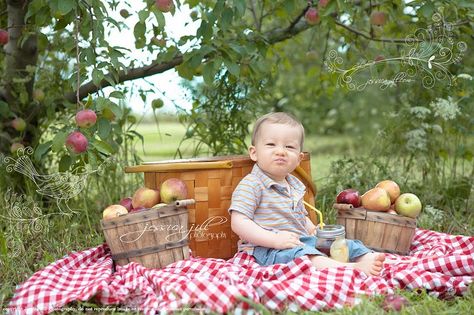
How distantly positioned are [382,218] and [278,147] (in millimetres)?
601

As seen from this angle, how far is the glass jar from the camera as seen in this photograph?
107 inches

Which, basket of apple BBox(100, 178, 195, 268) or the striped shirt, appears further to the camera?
the striped shirt

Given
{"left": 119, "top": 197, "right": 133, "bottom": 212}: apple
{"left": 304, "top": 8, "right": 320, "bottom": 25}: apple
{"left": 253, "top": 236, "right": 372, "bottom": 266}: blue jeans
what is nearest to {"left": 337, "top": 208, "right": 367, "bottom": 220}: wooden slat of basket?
{"left": 253, "top": 236, "right": 372, "bottom": 266}: blue jeans

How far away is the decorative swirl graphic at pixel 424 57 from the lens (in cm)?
339

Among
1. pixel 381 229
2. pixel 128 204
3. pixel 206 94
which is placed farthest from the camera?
pixel 206 94

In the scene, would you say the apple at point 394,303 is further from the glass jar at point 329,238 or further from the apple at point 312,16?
the apple at point 312,16

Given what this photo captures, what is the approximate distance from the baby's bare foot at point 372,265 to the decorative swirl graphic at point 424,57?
1006 mm

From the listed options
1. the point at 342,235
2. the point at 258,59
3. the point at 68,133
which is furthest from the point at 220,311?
the point at 258,59

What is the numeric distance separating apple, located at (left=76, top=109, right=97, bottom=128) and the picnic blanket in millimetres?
571

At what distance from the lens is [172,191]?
278 centimetres

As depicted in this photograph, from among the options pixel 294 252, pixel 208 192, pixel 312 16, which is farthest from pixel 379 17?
pixel 294 252

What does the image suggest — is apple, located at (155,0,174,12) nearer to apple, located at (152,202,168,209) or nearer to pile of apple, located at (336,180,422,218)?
apple, located at (152,202,168,209)

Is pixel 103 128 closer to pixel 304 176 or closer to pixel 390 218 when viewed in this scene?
pixel 304 176

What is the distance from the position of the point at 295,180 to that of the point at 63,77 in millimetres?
1943
